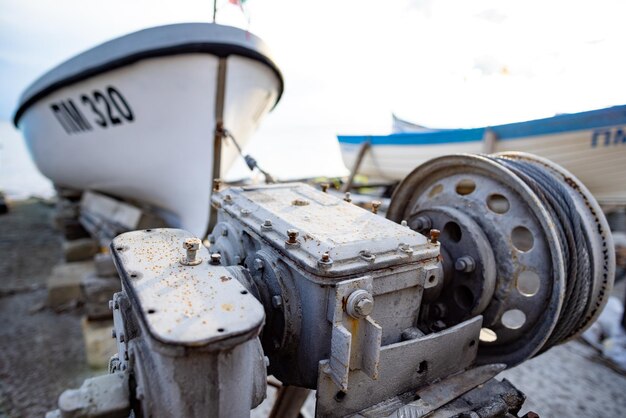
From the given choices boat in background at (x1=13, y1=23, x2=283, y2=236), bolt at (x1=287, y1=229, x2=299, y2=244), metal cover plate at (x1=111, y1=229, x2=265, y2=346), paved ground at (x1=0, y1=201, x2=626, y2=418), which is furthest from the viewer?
boat in background at (x1=13, y1=23, x2=283, y2=236)

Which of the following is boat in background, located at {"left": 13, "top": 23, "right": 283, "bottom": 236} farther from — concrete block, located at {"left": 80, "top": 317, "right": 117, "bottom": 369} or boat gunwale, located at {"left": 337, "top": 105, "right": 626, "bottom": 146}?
boat gunwale, located at {"left": 337, "top": 105, "right": 626, "bottom": 146}

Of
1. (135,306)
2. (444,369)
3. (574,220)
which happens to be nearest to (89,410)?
(135,306)

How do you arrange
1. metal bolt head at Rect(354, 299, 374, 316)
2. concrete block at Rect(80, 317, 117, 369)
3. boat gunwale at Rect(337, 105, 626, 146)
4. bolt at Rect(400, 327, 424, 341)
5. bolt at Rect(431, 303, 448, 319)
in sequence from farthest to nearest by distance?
boat gunwale at Rect(337, 105, 626, 146) → concrete block at Rect(80, 317, 117, 369) → bolt at Rect(431, 303, 448, 319) → bolt at Rect(400, 327, 424, 341) → metal bolt head at Rect(354, 299, 374, 316)

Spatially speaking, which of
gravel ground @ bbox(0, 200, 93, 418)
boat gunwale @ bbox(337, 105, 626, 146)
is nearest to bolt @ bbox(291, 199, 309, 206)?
gravel ground @ bbox(0, 200, 93, 418)

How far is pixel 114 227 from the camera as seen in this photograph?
16.5 feet

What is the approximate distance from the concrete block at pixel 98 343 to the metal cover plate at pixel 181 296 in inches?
112

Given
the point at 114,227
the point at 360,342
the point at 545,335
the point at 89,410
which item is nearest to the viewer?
the point at 89,410

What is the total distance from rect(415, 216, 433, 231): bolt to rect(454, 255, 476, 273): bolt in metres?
0.25

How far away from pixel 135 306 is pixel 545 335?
1496 millimetres

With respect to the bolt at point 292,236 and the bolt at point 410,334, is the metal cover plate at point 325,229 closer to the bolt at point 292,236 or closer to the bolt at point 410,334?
the bolt at point 292,236

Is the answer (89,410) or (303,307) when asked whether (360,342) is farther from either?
(89,410)

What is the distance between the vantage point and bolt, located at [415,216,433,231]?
1857 mm

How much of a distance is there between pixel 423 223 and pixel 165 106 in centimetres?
351

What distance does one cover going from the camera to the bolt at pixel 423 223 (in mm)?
1857
